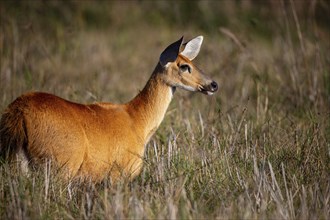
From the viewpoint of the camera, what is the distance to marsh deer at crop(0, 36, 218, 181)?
5766 millimetres

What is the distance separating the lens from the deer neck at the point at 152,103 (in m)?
7.04

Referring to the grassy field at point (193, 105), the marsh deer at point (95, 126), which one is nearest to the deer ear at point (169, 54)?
the marsh deer at point (95, 126)

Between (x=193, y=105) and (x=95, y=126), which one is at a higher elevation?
(x=95, y=126)

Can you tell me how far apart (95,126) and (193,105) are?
3.08m

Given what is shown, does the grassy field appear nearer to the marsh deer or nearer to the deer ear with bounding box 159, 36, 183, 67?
the marsh deer

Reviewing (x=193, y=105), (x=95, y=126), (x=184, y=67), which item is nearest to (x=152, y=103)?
(x=184, y=67)

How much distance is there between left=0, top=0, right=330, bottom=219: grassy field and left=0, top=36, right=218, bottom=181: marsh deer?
0.55 feet

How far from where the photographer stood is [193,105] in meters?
9.30

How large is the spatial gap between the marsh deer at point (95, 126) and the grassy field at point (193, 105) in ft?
0.55

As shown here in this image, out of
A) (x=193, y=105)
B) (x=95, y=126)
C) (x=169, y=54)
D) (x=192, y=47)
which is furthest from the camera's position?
(x=193, y=105)

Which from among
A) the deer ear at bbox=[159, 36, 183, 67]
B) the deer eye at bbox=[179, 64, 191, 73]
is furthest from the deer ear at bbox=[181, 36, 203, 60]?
the deer ear at bbox=[159, 36, 183, 67]

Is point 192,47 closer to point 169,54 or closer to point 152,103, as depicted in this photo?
point 169,54

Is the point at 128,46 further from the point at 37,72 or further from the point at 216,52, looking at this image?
the point at 37,72

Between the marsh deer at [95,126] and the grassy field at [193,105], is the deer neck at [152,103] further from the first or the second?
the grassy field at [193,105]
